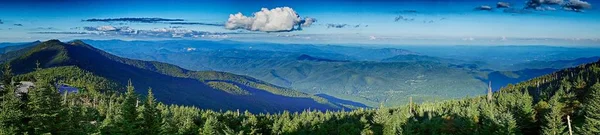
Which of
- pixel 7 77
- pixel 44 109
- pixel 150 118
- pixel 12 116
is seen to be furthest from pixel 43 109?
pixel 150 118

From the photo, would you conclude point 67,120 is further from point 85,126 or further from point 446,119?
point 446,119

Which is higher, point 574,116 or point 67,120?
Answer: point 67,120

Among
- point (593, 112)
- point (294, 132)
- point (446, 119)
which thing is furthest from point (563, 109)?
point (294, 132)

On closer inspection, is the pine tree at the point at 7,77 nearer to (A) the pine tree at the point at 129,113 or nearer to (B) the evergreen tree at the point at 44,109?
(B) the evergreen tree at the point at 44,109

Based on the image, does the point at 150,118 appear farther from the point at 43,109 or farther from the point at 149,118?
the point at 43,109

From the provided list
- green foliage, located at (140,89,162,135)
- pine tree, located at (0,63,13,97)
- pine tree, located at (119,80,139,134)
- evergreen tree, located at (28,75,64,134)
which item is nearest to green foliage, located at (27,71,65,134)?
evergreen tree, located at (28,75,64,134)

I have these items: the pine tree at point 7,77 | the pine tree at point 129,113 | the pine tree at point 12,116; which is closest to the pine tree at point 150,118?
the pine tree at point 129,113
